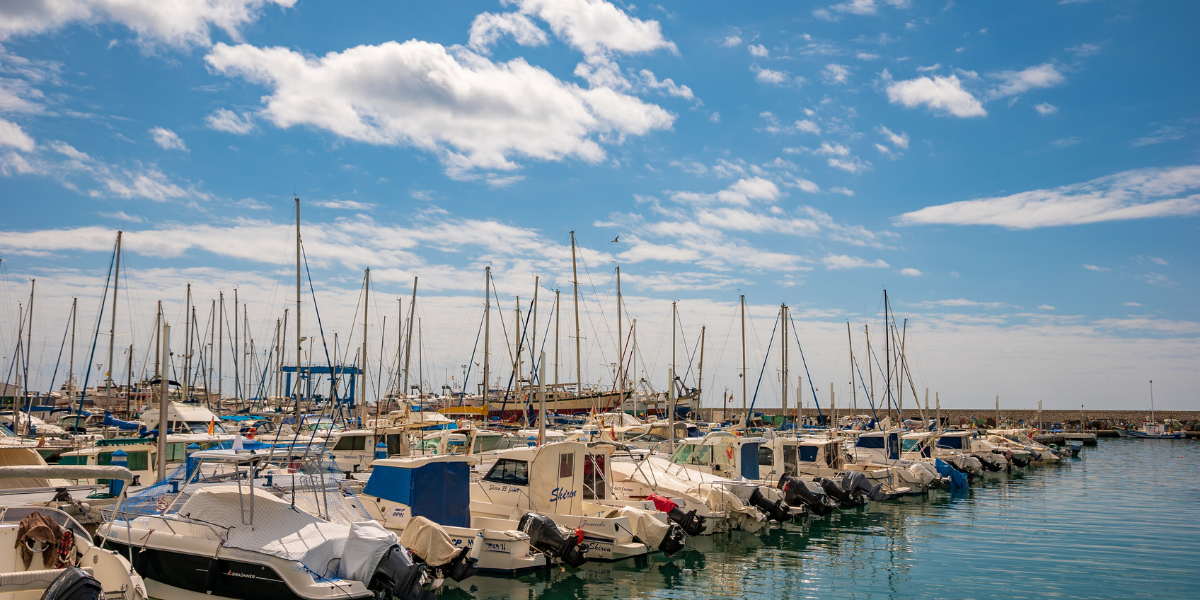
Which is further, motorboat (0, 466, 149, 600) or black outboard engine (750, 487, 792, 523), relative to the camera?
black outboard engine (750, 487, 792, 523)

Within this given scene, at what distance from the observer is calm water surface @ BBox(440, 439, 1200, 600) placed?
17.6m

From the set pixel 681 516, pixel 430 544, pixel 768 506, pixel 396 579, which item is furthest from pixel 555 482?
pixel 768 506

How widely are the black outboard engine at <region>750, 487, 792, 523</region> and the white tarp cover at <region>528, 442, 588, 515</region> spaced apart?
7.53m

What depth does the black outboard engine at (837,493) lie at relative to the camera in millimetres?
30406

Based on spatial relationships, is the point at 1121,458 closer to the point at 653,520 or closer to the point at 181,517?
the point at 653,520

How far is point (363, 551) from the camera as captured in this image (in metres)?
12.5

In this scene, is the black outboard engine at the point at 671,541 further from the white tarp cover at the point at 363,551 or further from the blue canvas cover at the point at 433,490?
the white tarp cover at the point at 363,551

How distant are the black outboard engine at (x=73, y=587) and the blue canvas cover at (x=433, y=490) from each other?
27.3 ft

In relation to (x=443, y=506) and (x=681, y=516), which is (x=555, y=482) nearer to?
(x=443, y=506)

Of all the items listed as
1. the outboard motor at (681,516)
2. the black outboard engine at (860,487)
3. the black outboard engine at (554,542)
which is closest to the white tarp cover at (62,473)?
the black outboard engine at (554,542)

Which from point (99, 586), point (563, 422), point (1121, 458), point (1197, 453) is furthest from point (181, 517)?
point (1197, 453)

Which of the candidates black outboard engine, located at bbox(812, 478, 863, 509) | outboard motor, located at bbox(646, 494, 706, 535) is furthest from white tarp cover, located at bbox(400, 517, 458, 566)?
black outboard engine, located at bbox(812, 478, 863, 509)

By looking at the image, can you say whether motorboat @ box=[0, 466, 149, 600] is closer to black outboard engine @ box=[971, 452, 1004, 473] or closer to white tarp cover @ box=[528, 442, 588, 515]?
white tarp cover @ box=[528, 442, 588, 515]

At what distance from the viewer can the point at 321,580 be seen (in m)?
12.2
